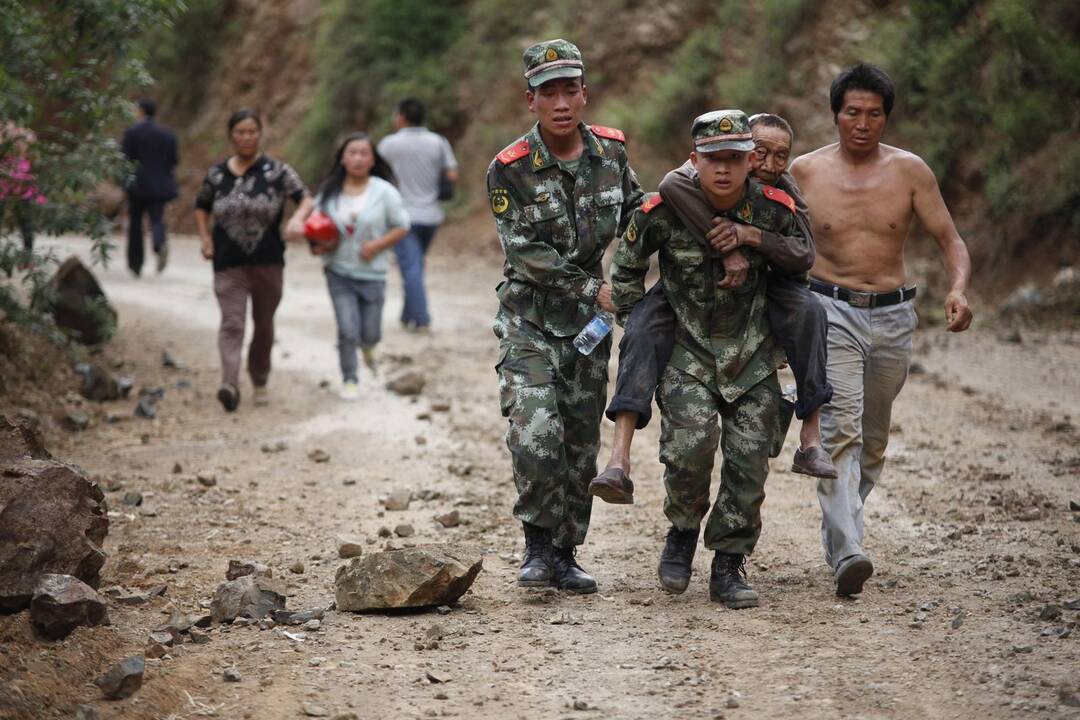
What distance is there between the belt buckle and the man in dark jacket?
42.3ft

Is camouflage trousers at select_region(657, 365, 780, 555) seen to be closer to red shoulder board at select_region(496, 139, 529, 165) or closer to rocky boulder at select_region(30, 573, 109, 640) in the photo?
red shoulder board at select_region(496, 139, 529, 165)

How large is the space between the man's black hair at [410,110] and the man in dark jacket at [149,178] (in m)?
4.78

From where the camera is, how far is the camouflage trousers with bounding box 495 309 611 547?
5.34 m

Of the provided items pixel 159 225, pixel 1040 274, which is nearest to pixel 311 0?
pixel 159 225

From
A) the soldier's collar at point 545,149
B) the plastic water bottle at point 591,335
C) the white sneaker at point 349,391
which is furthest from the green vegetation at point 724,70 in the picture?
the plastic water bottle at point 591,335

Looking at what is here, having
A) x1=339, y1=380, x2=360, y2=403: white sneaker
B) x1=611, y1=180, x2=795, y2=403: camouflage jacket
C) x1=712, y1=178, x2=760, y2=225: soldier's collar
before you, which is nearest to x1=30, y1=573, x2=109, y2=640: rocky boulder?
x1=611, y1=180, x2=795, y2=403: camouflage jacket

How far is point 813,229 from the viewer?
5762 millimetres

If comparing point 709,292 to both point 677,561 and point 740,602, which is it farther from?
point 740,602

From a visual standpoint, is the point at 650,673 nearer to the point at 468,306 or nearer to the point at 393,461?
the point at 393,461

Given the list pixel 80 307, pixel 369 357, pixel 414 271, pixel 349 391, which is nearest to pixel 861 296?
pixel 349 391

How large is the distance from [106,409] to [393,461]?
2.88 metres

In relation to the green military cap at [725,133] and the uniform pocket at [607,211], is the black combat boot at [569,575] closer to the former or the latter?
the uniform pocket at [607,211]

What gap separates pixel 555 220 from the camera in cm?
543

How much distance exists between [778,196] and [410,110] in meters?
8.86
